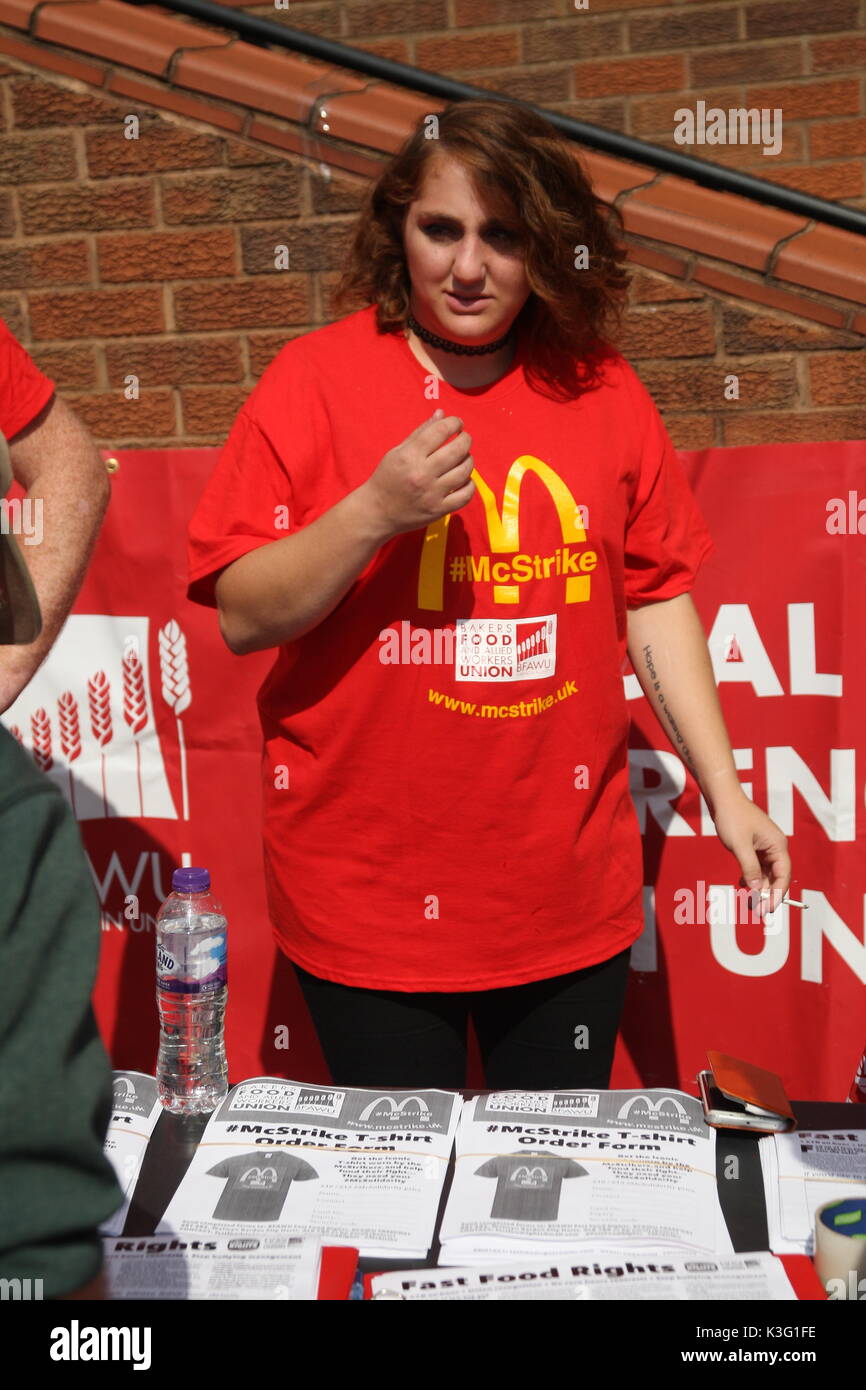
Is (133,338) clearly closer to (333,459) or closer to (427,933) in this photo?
(333,459)

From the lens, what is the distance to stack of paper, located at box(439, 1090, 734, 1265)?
5.03 feet

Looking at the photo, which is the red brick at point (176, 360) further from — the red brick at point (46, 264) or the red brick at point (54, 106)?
the red brick at point (54, 106)

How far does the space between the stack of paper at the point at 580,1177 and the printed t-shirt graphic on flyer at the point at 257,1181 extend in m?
0.20

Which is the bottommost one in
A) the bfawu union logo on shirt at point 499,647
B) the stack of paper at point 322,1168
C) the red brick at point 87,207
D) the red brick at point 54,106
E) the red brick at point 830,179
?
the stack of paper at point 322,1168

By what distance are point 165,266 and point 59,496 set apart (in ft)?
4.62

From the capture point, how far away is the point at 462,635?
6.67 ft

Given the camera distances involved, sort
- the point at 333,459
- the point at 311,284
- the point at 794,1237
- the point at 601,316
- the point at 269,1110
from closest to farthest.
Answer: the point at 794,1237 → the point at 269,1110 → the point at 333,459 → the point at 601,316 → the point at 311,284

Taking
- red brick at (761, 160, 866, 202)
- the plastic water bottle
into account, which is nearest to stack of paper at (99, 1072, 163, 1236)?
the plastic water bottle

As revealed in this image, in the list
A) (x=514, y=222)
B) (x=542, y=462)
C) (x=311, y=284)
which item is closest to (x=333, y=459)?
(x=542, y=462)

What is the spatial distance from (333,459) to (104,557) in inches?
44.4

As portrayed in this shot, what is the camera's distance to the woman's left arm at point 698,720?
2146 mm

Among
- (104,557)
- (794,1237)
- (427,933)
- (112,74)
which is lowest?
(794,1237)

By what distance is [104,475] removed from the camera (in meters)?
2.46

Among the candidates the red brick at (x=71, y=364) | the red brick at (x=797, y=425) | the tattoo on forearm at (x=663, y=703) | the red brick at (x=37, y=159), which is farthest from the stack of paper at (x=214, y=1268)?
the red brick at (x=37, y=159)
